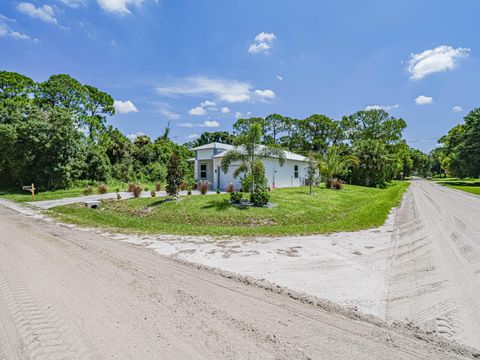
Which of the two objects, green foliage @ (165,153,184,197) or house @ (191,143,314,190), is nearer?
green foliage @ (165,153,184,197)

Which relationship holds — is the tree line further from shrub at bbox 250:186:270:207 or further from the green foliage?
shrub at bbox 250:186:270:207

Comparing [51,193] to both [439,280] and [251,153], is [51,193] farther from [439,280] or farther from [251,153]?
[439,280]

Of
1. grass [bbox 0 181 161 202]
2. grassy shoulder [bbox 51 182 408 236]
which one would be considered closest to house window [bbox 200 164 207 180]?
grass [bbox 0 181 161 202]

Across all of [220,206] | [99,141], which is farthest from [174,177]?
[99,141]

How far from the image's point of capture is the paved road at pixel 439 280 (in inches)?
117

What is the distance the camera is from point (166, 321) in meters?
2.88

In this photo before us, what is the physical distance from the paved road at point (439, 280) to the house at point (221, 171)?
38.4ft

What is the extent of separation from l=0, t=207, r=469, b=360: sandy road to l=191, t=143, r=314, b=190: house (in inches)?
552

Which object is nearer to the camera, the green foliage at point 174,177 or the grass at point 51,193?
the green foliage at point 174,177

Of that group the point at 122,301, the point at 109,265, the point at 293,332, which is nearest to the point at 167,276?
the point at 122,301

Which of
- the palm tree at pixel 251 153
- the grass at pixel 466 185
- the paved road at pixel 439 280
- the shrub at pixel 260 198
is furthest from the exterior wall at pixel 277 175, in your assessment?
the grass at pixel 466 185

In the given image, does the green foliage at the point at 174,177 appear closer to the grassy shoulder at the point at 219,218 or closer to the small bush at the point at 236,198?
the grassy shoulder at the point at 219,218

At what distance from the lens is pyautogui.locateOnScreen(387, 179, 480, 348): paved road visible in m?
2.97

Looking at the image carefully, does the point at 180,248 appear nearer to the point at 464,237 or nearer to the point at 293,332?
the point at 293,332
